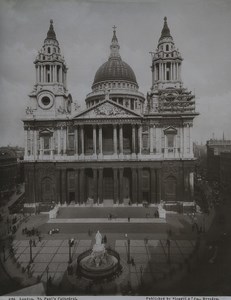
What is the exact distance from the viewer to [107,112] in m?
37.7

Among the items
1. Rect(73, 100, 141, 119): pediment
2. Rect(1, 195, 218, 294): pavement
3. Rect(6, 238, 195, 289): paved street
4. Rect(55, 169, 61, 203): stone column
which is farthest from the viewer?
Rect(55, 169, 61, 203): stone column

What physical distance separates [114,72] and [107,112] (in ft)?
50.8

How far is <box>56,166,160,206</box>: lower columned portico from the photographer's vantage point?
37469 mm

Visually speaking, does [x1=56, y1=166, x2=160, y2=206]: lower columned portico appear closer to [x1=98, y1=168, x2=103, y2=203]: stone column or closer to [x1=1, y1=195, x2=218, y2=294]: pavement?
[x1=98, y1=168, x2=103, y2=203]: stone column

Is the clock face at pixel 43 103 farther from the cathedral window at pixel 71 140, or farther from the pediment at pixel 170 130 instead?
the pediment at pixel 170 130

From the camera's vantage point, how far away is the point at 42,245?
85.8 ft

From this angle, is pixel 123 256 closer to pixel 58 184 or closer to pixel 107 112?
pixel 58 184

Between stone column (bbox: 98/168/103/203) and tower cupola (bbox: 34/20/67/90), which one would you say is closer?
stone column (bbox: 98/168/103/203)

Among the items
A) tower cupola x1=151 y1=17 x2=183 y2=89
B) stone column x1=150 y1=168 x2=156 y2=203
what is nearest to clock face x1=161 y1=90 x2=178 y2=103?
tower cupola x1=151 y1=17 x2=183 y2=89

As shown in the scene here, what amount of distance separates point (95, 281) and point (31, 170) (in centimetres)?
2309

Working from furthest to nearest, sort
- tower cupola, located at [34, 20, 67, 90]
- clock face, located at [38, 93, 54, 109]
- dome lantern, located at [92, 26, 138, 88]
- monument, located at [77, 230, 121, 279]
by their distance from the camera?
dome lantern, located at [92, 26, 138, 88]
clock face, located at [38, 93, 54, 109]
tower cupola, located at [34, 20, 67, 90]
monument, located at [77, 230, 121, 279]

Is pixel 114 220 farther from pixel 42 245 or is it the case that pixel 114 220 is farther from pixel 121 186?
pixel 42 245

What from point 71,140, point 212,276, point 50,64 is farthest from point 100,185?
point 212,276

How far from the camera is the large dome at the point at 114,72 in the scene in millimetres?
49781
